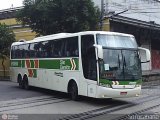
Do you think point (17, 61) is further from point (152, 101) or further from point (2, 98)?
point (152, 101)

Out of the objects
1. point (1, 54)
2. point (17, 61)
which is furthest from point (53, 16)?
point (1, 54)

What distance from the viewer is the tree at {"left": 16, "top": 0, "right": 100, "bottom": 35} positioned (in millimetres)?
26156

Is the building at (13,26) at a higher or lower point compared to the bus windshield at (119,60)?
higher

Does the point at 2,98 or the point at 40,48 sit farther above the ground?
the point at 40,48

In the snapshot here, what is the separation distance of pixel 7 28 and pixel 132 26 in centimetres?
1142

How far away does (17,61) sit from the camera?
23797 mm

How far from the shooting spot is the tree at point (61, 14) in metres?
26.2

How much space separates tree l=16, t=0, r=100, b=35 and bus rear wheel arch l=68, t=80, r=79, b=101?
938cm

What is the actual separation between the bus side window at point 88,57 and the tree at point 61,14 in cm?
996

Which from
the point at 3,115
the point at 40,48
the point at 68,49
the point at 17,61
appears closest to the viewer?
the point at 3,115

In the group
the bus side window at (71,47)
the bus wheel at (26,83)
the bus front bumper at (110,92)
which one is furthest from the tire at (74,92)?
the bus wheel at (26,83)

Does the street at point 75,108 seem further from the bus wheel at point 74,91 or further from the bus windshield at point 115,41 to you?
the bus windshield at point 115,41

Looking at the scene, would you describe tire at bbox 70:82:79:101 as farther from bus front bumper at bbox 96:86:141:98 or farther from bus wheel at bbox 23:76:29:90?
bus wheel at bbox 23:76:29:90

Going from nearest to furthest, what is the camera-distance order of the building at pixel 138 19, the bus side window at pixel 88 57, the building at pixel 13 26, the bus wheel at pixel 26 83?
the bus side window at pixel 88 57
the bus wheel at pixel 26 83
the building at pixel 138 19
the building at pixel 13 26
